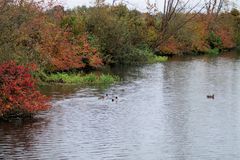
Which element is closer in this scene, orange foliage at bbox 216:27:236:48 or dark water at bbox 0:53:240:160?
dark water at bbox 0:53:240:160

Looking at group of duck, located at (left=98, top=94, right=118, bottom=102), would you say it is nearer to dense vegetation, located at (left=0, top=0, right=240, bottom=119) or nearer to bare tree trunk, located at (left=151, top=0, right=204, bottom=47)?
dense vegetation, located at (left=0, top=0, right=240, bottom=119)

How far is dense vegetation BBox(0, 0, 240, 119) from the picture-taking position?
20.8 m

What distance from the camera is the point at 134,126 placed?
19.0m

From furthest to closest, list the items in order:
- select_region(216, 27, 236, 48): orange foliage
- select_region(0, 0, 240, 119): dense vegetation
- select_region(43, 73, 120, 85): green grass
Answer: select_region(216, 27, 236, 48): orange foliage, select_region(43, 73, 120, 85): green grass, select_region(0, 0, 240, 119): dense vegetation

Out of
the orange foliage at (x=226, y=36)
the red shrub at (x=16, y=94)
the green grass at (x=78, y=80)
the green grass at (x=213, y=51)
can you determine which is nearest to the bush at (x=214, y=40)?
the orange foliage at (x=226, y=36)

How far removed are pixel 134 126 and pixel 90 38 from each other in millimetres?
24157

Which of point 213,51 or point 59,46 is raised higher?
point 59,46

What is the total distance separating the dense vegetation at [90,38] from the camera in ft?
68.3

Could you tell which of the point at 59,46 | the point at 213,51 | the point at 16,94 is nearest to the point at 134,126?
the point at 16,94

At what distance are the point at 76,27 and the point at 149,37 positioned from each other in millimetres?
16304

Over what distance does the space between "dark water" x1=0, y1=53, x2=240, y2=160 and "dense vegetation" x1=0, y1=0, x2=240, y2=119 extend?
183 centimetres

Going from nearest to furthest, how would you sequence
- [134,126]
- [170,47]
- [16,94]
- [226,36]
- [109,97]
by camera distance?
[16,94]
[134,126]
[109,97]
[170,47]
[226,36]

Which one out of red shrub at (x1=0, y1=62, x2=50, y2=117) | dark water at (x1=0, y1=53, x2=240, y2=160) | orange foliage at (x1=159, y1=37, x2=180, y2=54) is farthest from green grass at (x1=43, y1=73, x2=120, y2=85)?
orange foliage at (x1=159, y1=37, x2=180, y2=54)

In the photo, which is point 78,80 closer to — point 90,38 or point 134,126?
point 90,38
